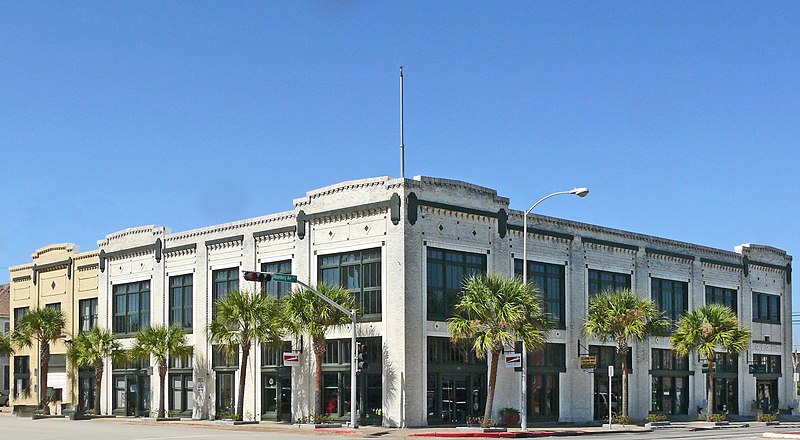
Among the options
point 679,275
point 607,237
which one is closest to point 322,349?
point 607,237

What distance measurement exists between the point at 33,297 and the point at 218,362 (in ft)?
89.4

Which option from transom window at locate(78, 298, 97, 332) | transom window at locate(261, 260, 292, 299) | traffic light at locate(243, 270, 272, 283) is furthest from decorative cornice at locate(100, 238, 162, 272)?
traffic light at locate(243, 270, 272, 283)

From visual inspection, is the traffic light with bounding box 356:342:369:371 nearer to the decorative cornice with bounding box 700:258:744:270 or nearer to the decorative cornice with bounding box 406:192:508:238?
the decorative cornice with bounding box 406:192:508:238

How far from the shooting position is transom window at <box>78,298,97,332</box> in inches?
2980

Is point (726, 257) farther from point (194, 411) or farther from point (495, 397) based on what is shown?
point (194, 411)

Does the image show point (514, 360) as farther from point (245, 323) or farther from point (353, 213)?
point (245, 323)

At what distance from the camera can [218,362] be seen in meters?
63.3

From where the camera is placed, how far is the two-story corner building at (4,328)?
10325cm

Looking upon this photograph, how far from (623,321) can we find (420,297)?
1299 cm

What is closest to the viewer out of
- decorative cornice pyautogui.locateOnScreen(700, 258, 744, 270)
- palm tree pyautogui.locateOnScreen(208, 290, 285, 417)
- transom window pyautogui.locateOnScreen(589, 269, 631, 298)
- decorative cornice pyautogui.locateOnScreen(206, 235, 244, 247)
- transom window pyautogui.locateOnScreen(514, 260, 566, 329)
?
palm tree pyautogui.locateOnScreen(208, 290, 285, 417)

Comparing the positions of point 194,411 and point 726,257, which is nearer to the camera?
point 194,411

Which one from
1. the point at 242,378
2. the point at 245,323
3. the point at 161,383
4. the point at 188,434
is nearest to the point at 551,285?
the point at 245,323

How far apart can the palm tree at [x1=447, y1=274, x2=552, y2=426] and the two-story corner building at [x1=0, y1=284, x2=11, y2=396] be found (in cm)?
5837

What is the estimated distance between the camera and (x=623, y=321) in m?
58.2
